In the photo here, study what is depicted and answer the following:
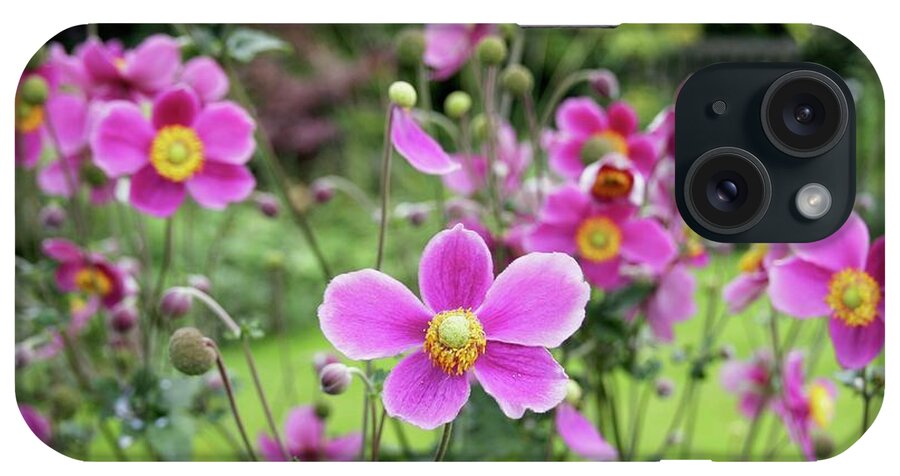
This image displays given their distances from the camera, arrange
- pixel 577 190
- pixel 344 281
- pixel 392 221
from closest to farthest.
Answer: pixel 344 281 < pixel 577 190 < pixel 392 221

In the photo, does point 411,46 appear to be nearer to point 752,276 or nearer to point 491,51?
point 491,51

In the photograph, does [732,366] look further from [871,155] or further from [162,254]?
[162,254]

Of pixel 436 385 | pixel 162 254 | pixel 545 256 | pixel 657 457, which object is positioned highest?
pixel 545 256

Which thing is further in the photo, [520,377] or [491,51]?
[491,51]

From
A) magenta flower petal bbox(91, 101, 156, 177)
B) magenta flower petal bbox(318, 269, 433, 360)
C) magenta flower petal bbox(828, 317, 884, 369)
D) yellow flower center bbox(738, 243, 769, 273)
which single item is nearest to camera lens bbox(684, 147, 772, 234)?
yellow flower center bbox(738, 243, 769, 273)

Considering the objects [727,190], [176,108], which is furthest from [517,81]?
[176,108]

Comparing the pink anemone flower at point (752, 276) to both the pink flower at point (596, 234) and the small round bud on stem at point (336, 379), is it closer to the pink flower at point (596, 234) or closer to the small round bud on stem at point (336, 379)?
the pink flower at point (596, 234)

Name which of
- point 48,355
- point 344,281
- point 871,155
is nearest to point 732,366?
point 871,155
